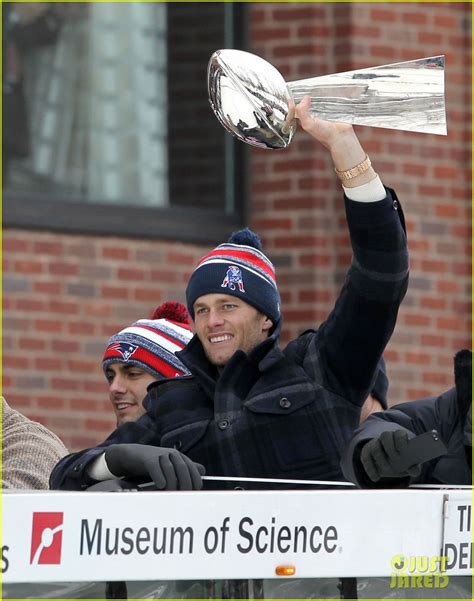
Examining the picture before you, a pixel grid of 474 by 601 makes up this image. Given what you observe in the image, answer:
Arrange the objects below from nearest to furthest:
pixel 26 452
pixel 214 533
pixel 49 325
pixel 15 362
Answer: pixel 214 533 → pixel 26 452 → pixel 15 362 → pixel 49 325

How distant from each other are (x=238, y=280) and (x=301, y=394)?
38 centimetres

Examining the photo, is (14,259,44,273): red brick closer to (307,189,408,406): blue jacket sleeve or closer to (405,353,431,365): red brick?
(405,353,431,365): red brick

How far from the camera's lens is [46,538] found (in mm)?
Answer: 2467

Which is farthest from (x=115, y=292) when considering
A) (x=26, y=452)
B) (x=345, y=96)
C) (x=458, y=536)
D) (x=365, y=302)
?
(x=458, y=536)

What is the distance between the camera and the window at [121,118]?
721 cm

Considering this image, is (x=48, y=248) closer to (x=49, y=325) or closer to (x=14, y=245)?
(x=14, y=245)

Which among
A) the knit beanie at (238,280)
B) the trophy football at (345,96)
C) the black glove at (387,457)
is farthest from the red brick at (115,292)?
the black glove at (387,457)

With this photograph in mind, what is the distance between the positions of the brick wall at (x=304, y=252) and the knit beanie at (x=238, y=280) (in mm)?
2992

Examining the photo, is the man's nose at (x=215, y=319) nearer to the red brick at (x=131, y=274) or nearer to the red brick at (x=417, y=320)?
the red brick at (x=131, y=274)

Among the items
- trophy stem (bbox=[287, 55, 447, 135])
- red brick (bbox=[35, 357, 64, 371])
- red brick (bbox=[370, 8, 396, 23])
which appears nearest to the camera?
trophy stem (bbox=[287, 55, 447, 135])

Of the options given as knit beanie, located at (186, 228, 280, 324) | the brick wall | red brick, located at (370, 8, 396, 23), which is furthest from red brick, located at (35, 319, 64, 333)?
knit beanie, located at (186, 228, 280, 324)

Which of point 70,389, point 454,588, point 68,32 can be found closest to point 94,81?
point 68,32

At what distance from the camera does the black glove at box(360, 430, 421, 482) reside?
2.99 m

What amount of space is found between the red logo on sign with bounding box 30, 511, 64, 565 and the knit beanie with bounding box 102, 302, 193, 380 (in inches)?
81.1
